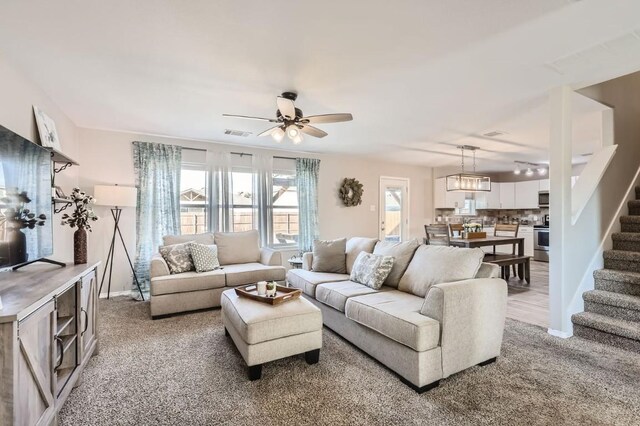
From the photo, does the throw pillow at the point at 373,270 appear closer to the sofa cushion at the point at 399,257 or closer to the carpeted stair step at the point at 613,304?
the sofa cushion at the point at 399,257

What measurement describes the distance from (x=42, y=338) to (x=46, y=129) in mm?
2442

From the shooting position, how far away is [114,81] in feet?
9.23

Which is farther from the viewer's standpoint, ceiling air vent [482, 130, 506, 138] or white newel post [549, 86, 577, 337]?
ceiling air vent [482, 130, 506, 138]

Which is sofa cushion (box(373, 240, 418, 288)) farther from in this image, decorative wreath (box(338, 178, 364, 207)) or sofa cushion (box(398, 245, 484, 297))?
decorative wreath (box(338, 178, 364, 207))

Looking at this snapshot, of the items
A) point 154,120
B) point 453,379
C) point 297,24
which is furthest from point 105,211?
point 453,379

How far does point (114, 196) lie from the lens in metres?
3.98

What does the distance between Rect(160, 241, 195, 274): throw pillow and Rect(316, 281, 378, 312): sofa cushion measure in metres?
1.82

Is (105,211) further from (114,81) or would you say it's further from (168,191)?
(114,81)

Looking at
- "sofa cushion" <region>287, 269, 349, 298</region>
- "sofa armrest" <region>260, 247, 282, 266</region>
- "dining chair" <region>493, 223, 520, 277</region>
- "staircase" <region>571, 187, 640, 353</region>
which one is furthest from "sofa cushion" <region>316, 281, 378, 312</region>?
"dining chair" <region>493, 223, 520, 277</region>

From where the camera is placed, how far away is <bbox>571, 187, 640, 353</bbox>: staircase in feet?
8.91

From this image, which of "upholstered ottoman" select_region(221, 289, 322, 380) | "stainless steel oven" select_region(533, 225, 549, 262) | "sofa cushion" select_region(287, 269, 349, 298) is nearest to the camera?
"upholstered ottoman" select_region(221, 289, 322, 380)

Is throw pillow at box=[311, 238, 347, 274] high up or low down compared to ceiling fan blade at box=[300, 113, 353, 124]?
down

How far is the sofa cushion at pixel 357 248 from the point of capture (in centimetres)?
363

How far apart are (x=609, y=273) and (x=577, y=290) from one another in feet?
1.38
